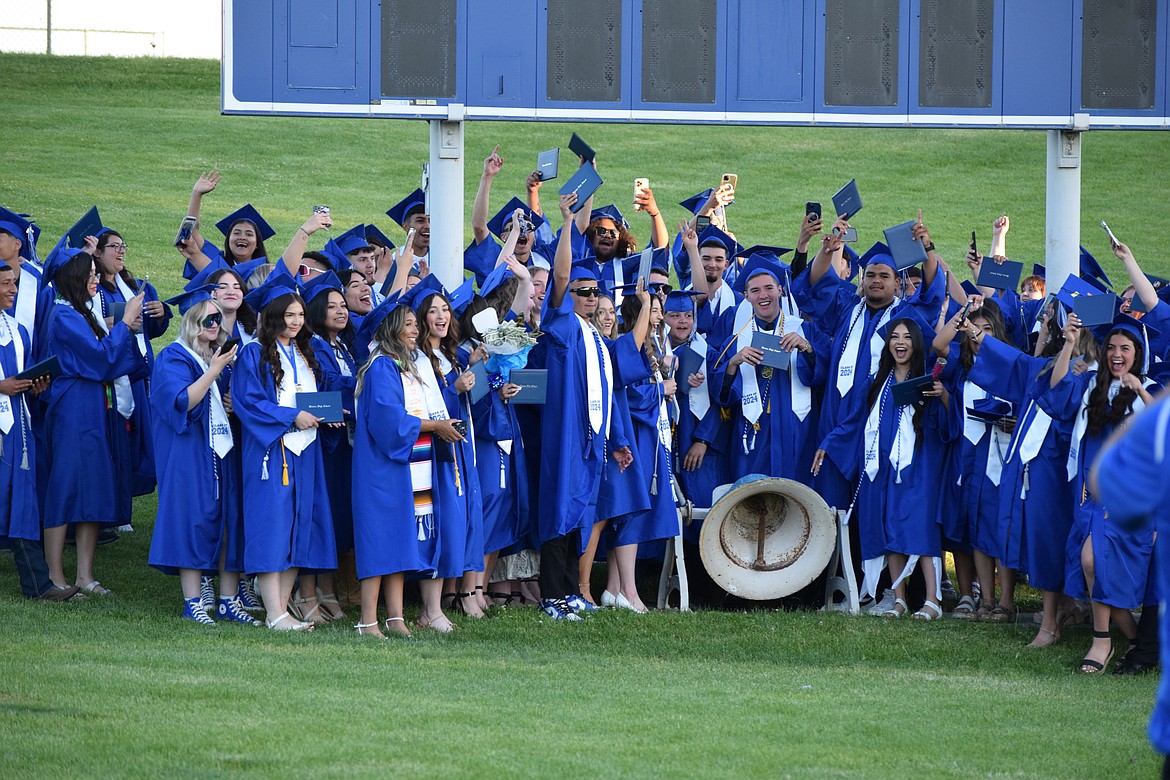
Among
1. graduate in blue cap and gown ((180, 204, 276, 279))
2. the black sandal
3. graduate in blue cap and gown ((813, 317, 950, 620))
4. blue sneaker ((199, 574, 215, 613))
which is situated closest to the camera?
the black sandal

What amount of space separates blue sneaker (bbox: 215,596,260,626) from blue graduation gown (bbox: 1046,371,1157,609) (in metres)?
4.22

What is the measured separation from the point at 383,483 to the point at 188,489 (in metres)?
A: 1.05

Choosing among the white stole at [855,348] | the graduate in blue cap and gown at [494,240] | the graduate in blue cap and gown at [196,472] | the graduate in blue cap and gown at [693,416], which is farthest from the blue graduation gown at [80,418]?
the white stole at [855,348]

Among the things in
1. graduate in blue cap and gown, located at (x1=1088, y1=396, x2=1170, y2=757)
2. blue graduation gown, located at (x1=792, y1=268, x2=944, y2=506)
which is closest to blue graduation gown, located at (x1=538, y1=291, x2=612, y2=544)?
blue graduation gown, located at (x1=792, y1=268, x2=944, y2=506)

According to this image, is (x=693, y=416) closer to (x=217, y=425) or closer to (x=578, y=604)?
(x=578, y=604)

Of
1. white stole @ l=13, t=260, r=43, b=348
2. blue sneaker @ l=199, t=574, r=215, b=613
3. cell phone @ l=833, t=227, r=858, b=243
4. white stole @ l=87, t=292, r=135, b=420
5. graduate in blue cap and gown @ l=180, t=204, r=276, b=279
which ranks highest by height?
cell phone @ l=833, t=227, r=858, b=243

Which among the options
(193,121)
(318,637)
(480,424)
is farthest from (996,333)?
(193,121)

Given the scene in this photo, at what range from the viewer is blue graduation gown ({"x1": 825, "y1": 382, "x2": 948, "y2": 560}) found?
9234 mm

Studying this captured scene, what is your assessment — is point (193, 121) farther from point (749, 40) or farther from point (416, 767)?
point (416, 767)

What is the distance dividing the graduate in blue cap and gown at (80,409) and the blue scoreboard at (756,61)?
188 centimetres

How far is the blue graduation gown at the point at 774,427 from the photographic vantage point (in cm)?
979

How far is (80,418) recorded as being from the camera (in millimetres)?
8945

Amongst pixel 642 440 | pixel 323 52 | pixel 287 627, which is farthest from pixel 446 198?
pixel 287 627

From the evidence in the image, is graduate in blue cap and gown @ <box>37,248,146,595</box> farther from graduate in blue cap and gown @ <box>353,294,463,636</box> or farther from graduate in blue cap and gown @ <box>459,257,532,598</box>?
graduate in blue cap and gown @ <box>459,257,532,598</box>
